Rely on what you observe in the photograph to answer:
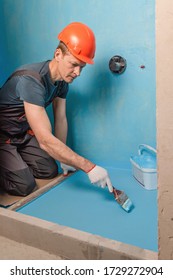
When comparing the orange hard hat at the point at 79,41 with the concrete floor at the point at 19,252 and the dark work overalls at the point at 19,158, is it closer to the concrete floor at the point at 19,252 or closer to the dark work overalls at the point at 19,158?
the dark work overalls at the point at 19,158

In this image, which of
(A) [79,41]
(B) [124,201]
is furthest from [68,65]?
(B) [124,201]

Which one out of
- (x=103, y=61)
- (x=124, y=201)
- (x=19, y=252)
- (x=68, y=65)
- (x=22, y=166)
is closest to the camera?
(x=19, y=252)

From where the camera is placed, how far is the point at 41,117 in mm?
1512

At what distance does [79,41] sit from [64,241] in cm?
108

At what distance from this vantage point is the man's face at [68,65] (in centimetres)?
157

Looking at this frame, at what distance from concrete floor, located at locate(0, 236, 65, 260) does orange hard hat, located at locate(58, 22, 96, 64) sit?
1.06m

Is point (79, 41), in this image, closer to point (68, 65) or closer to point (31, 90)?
point (68, 65)

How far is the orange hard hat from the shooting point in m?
1.53

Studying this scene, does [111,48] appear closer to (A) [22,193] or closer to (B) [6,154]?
(B) [6,154]

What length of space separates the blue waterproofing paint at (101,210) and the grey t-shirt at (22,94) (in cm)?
53

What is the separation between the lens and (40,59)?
215 cm

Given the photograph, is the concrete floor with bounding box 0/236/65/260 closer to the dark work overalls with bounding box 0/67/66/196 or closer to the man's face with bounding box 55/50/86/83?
the dark work overalls with bounding box 0/67/66/196

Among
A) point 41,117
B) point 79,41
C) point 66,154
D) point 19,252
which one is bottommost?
point 19,252
